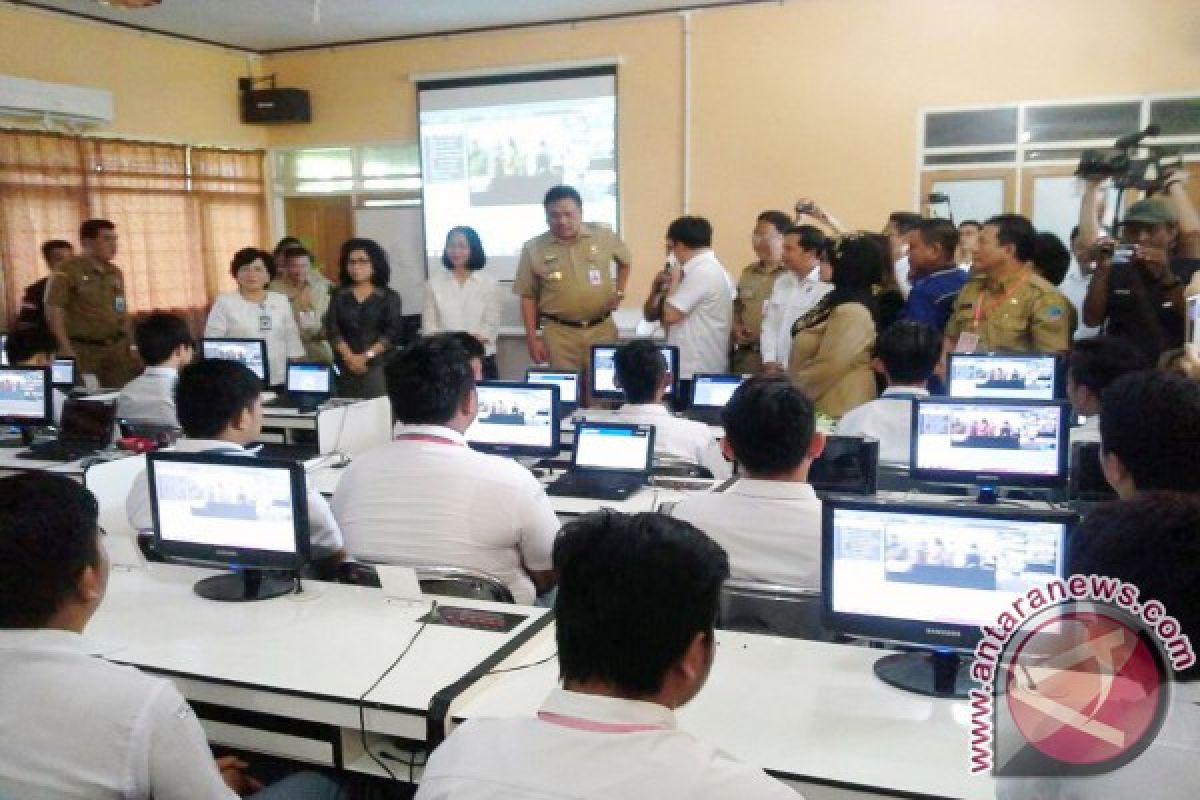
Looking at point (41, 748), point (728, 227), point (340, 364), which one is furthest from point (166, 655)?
point (728, 227)

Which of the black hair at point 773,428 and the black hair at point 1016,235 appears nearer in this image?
the black hair at point 773,428

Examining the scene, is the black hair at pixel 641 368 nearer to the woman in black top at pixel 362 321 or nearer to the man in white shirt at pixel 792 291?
the man in white shirt at pixel 792 291

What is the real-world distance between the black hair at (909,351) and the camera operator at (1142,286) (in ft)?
4.92

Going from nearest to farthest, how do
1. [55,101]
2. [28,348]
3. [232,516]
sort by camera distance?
[232,516] < [28,348] < [55,101]

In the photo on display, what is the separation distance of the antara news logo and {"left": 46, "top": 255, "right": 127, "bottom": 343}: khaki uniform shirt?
651 centimetres

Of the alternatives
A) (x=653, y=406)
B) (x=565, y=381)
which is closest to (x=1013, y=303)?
(x=653, y=406)

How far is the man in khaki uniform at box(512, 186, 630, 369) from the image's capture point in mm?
5953

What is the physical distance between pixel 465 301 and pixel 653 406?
2708 millimetres

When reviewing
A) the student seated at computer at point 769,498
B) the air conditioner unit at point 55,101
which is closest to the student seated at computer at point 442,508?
the student seated at computer at point 769,498

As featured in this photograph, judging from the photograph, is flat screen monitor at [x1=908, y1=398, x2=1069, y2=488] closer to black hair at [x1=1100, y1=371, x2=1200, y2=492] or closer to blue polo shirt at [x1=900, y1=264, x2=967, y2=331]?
black hair at [x1=1100, y1=371, x2=1200, y2=492]

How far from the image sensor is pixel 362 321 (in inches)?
236

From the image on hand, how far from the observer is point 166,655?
208 centimetres

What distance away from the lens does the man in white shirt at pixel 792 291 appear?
5.05m

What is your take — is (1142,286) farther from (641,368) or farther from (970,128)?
(641,368)
